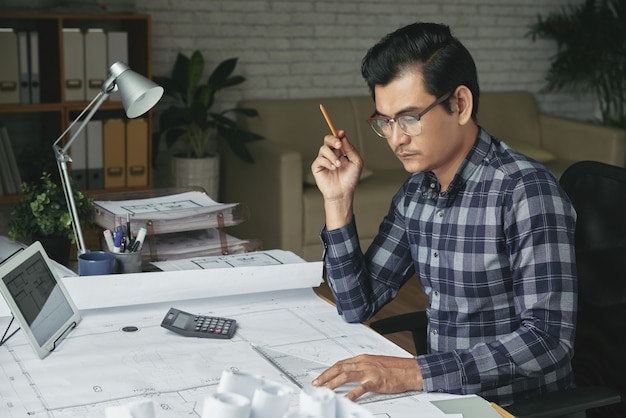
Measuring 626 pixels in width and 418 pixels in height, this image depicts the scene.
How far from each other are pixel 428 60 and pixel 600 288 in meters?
0.64

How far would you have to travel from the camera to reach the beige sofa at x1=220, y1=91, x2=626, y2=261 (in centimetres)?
452

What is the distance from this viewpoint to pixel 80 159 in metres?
4.40

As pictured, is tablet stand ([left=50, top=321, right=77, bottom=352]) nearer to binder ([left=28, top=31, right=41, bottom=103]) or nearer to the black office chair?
the black office chair

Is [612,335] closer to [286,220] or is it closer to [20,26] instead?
[286,220]

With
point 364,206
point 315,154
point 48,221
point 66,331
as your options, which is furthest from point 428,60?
point 315,154

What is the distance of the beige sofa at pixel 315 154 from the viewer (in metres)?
4.52

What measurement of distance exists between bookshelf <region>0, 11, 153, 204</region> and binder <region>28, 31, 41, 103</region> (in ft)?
0.13

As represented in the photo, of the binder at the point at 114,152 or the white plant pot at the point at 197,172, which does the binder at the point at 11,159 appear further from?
the white plant pot at the point at 197,172

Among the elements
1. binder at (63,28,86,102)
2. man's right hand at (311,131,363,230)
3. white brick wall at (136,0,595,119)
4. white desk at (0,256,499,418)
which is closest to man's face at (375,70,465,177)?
man's right hand at (311,131,363,230)

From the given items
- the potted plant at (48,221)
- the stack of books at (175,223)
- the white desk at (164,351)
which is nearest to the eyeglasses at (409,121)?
the white desk at (164,351)

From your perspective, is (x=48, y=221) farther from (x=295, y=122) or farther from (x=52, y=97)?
(x=295, y=122)

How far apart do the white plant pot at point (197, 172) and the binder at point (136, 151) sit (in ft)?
0.68

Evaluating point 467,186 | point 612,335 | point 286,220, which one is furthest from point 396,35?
point 286,220

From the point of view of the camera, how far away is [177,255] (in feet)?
7.63
